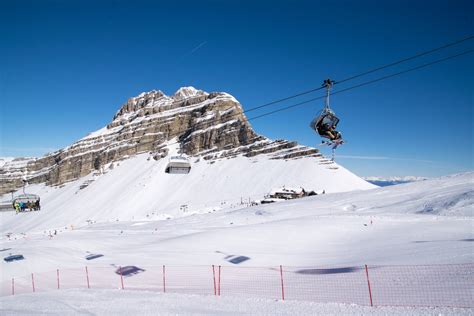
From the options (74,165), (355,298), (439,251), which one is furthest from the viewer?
(74,165)

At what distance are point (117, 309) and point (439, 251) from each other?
1405cm

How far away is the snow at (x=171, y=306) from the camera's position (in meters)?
8.40

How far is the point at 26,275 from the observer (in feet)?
58.6

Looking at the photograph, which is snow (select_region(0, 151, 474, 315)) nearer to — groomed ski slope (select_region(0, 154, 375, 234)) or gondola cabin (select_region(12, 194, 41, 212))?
gondola cabin (select_region(12, 194, 41, 212))

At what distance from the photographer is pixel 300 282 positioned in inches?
516

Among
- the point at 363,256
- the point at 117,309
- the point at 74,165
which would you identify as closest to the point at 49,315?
the point at 117,309

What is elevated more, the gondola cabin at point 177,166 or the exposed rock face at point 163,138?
the exposed rock face at point 163,138

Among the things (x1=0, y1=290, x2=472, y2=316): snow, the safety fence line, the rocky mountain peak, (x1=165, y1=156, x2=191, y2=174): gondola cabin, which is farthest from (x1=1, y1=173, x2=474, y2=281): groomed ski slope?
the rocky mountain peak

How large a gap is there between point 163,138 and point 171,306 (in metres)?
122

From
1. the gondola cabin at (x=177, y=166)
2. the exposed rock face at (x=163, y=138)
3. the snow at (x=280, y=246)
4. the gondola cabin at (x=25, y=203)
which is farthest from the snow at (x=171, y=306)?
the exposed rock face at (x=163, y=138)

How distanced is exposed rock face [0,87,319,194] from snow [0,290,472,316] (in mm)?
83800

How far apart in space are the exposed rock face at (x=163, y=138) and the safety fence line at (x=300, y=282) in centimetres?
7915

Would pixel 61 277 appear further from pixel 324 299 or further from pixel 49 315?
pixel 324 299

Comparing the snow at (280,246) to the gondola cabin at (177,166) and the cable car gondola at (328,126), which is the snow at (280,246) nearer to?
the cable car gondola at (328,126)
